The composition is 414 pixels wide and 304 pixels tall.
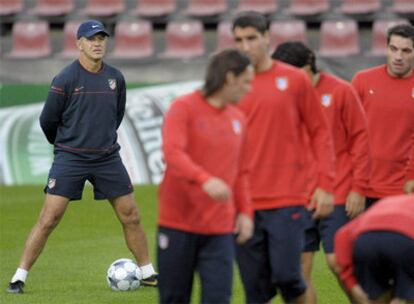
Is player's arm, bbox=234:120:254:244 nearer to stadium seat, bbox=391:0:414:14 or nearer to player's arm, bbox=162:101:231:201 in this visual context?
player's arm, bbox=162:101:231:201

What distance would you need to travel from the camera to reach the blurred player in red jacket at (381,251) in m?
6.68

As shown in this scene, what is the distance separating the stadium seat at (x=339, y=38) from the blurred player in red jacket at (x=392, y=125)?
11973 mm

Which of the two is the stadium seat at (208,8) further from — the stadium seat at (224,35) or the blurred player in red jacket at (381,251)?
the blurred player in red jacket at (381,251)

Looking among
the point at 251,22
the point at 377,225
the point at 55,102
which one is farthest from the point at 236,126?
the point at 55,102

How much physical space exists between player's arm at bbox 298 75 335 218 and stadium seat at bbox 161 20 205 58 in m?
13.8

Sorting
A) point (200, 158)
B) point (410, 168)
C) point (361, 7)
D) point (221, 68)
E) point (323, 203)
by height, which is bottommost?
point (361, 7)

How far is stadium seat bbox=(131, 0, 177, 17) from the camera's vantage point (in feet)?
Answer: 74.7

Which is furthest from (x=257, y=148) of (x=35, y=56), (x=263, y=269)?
(x=35, y=56)

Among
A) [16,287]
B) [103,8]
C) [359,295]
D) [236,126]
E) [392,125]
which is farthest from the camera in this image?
[103,8]

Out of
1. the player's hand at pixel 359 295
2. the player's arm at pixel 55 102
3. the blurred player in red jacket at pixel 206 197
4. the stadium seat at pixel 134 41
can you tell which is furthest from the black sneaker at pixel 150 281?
the stadium seat at pixel 134 41

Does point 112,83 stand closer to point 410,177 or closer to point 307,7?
point 410,177

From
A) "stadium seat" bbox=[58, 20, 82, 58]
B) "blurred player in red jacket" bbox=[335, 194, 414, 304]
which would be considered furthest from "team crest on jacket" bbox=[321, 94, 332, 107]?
"stadium seat" bbox=[58, 20, 82, 58]

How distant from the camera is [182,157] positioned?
679cm

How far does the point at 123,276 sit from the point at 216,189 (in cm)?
442
